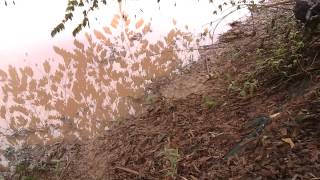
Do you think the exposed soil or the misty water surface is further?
the misty water surface

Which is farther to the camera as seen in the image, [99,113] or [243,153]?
[99,113]

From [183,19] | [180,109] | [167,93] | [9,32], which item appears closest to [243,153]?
[180,109]

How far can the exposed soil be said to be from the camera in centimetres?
345

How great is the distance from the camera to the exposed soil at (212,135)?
11.3ft

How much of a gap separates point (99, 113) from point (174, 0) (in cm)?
313

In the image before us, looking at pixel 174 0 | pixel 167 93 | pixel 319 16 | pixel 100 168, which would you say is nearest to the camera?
pixel 319 16

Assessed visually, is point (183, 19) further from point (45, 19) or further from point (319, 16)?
point (319, 16)

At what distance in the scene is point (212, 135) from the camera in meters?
4.07

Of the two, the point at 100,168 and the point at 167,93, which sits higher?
the point at 167,93

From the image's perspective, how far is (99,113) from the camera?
5.57 metres

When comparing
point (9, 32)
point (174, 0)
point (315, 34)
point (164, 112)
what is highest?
point (174, 0)

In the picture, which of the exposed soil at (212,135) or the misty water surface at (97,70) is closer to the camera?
the exposed soil at (212,135)

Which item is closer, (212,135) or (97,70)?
(212,135)

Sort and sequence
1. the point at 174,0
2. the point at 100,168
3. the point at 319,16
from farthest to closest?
the point at 174,0, the point at 100,168, the point at 319,16
